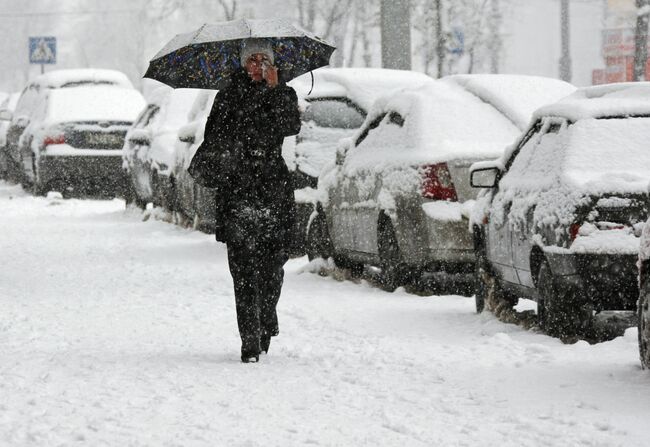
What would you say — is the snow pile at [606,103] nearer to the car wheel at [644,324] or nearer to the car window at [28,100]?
the car wheel at [644,324]

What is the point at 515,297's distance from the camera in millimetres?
9531

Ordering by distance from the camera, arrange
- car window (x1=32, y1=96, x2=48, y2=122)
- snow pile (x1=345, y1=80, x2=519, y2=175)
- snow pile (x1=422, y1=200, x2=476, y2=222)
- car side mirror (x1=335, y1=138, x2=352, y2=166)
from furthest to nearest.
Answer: car window (x1=32, y1=96, x2=48, y2=122)
car side mirror (x1=335, y1=138, x2=352, y2=166)
snow pile (x1=345, y1=80, x2=519, y2=175)
snow pile (x1=422, y1=200, x2=476, y2=222)

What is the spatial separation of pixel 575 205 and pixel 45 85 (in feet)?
71.2

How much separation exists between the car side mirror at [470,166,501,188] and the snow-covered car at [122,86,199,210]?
362 inches

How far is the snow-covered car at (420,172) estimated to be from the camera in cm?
1022

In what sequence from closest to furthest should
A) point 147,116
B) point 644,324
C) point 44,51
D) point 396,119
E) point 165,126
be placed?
1. point 644,324
2. point 396,119
3. point 165,126
4. point 147,116
5. point 44,51

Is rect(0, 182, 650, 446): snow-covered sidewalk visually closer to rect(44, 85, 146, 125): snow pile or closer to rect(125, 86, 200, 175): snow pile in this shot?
rect(125, 86, 200, 175): snow pile

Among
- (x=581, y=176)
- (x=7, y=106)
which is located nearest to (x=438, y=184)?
(x=581, y=176)

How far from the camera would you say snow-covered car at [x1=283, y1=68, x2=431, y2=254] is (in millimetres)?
13398

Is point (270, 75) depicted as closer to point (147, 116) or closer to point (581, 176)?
point (581, 176)

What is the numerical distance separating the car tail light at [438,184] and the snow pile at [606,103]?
1583mm

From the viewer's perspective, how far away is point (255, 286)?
24.5ft

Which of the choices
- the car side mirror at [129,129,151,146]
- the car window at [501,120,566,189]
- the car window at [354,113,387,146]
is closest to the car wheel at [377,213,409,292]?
the car window at [354,113,387,146]

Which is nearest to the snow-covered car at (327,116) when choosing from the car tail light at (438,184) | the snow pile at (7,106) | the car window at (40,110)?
the car tail light at (438,184)
